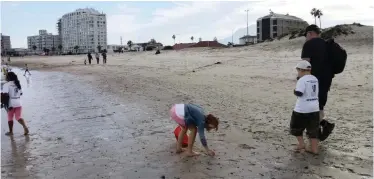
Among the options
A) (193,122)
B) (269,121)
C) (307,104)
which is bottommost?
(269,121)

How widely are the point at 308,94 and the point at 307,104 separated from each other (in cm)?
14

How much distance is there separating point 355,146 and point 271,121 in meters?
2.12

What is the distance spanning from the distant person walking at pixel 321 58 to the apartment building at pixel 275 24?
7674 centimetres

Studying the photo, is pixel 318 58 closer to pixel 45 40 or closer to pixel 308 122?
pixel 308 122

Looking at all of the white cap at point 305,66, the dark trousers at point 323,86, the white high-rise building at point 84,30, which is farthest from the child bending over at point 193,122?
the white high-rise building at point 84,30

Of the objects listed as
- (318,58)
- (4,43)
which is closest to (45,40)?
(4,43)

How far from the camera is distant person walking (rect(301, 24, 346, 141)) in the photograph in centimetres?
566

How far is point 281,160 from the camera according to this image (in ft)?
17.3

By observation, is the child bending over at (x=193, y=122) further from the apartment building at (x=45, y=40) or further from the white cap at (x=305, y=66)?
the apartment building at (x=45, y=40)

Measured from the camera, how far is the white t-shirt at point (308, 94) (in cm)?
531

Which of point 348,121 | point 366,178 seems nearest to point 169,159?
point 366,178

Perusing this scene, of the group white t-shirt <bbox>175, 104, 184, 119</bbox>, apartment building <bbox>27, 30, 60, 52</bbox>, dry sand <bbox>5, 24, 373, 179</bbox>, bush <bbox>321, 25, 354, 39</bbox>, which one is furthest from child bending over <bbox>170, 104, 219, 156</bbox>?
apartment building <bbox>27, 30, 60, 52</bbox>

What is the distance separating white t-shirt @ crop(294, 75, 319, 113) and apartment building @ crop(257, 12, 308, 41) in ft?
254

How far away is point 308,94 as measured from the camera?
534cm
